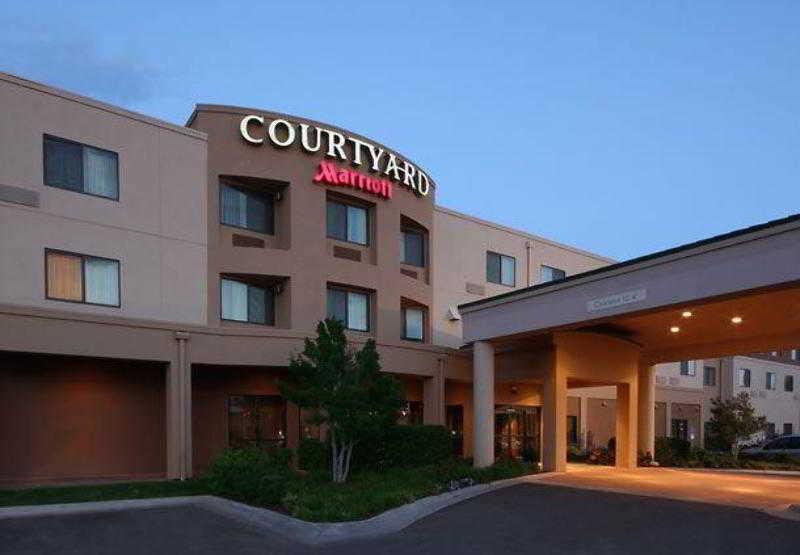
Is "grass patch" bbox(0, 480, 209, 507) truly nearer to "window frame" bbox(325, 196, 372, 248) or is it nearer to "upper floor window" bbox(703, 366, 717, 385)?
"window frame" bbox(325, 196, 372, 248)

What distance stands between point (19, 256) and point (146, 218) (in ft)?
11.3

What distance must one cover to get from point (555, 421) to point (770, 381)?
3466cm

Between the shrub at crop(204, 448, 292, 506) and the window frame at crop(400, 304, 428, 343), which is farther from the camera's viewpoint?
the window frame at crop(400, 304, 428, 343)

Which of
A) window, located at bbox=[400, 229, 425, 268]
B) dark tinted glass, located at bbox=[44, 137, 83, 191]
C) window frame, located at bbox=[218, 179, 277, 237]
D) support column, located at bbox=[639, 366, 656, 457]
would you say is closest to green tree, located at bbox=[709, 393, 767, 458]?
support column, located at bbox=[639, 366, 656, 457]

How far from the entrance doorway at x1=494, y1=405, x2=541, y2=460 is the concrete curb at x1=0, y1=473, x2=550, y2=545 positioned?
41.6 feet

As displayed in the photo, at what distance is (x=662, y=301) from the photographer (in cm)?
1590

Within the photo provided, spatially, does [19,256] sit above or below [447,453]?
above

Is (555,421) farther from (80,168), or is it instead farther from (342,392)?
(80,168)

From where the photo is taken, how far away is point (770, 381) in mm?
50531

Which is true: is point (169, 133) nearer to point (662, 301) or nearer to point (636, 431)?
point (662, 301)

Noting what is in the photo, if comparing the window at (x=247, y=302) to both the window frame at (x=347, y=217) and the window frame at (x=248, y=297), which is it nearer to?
the window frame at (x=248, y=297)

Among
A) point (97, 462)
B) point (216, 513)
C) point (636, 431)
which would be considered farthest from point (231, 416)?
point (636, 431)

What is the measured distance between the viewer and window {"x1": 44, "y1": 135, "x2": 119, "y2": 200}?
1928 cm

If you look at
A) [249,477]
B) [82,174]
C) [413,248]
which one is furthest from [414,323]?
[82,174]
